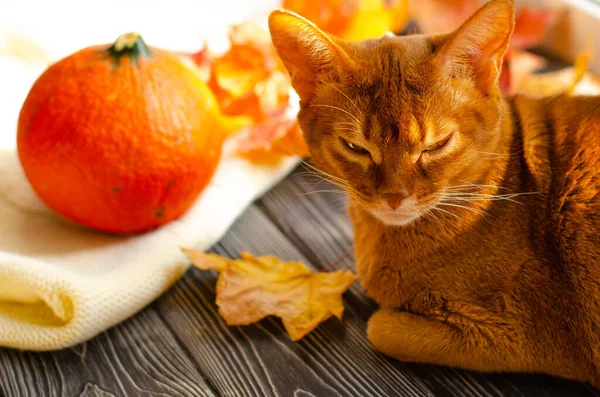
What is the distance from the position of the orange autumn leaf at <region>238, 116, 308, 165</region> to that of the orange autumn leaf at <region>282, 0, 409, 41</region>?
1.26 ft

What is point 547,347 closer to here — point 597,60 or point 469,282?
point 469,282

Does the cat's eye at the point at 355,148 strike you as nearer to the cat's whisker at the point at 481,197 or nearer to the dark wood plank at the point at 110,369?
the cat's whisker at the point at 481,197

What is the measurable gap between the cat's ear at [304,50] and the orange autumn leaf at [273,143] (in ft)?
1.56

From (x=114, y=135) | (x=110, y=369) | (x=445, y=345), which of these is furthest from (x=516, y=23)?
(x=110, y=369)

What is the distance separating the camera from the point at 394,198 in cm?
110

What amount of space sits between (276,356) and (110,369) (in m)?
0.34

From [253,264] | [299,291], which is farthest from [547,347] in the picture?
[253,264]

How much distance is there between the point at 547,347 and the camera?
1.15m

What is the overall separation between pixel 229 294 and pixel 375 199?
0.42 meters

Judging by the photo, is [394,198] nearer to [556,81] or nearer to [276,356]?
[276,356]

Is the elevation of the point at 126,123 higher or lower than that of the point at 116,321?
higher

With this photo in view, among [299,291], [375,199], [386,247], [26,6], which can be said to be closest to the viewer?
[375,199]

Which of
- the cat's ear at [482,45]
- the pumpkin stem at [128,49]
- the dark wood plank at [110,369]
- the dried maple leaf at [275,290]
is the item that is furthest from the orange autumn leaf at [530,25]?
the dark wood plank at [110,369]

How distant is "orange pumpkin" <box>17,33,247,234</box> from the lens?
1.31 metres
